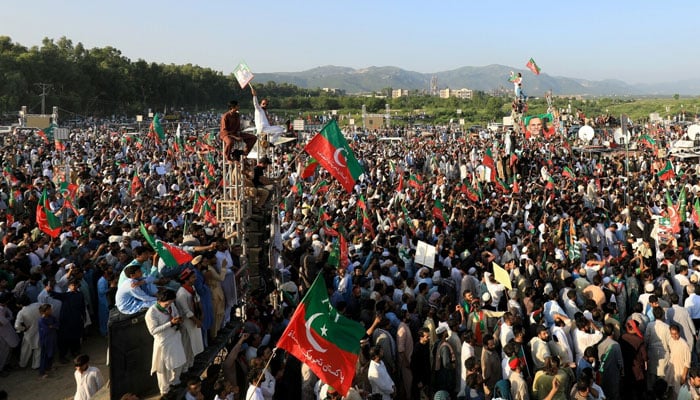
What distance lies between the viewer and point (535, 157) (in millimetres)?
24188

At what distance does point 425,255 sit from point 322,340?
430 centimetres

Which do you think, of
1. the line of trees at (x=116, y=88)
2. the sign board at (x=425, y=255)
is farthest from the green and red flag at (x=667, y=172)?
the line of trees at (x=116, y=88)

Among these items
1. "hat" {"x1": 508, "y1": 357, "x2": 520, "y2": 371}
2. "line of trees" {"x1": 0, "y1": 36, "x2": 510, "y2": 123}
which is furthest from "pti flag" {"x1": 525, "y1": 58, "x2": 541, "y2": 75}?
"line of trees" {"x1": 0, "y1": 36, "x2": 510, "y2": 123}

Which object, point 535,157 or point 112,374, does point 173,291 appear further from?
point 535,157

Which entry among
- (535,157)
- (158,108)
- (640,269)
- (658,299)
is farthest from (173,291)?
(158,108)

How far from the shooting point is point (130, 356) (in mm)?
5703

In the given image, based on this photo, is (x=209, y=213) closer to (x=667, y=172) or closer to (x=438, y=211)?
(x=438, y=211)

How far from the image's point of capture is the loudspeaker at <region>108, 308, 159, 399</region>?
18.3 feet

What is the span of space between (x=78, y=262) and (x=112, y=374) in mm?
4486

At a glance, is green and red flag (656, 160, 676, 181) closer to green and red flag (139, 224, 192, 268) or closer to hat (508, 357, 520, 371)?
hat (508, 357, 520, 371)

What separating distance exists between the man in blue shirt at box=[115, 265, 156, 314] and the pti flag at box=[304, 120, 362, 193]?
13.0ft

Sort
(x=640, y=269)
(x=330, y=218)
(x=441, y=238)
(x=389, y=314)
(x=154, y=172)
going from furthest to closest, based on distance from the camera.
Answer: (x=154, y=172) < (x=330, y=218) < (x=441, y=238) < (x=640, y=269) < (x=389, y=314)

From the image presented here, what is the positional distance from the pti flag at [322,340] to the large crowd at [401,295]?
317mm

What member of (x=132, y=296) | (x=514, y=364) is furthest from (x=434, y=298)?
(x=132, y=296)
